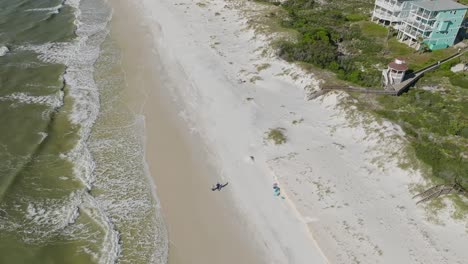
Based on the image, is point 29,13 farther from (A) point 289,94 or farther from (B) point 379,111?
(B) point 379,111

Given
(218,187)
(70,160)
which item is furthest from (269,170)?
(70,160)

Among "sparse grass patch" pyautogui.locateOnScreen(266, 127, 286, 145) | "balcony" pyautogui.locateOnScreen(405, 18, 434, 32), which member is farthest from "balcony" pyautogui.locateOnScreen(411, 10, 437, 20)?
"sparse grass patch" pyautogui.locateOnScreen(266, 127, 286, 145)

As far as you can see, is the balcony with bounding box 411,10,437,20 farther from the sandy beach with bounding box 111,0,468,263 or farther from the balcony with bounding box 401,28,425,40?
the sandy beach with bounding box 111,0,468,263

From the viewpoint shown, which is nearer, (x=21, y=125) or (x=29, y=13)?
(x=21, y=125)

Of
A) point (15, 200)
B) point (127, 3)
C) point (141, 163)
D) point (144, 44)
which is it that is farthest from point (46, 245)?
point (127, 3)

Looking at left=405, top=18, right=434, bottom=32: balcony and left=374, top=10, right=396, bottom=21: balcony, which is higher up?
left=405, top=18, right=434, bottom=32: balcony

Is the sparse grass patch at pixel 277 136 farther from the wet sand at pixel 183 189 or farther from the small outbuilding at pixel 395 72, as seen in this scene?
the small outbuilding at pixel 395 72
